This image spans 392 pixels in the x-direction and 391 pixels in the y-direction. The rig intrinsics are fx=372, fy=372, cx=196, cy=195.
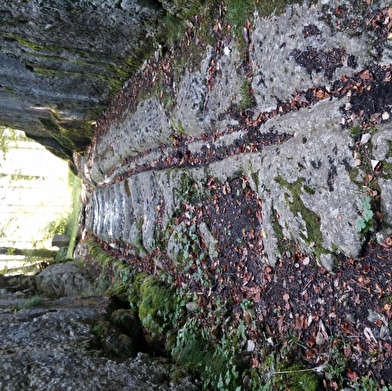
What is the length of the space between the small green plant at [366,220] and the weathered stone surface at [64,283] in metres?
6.35

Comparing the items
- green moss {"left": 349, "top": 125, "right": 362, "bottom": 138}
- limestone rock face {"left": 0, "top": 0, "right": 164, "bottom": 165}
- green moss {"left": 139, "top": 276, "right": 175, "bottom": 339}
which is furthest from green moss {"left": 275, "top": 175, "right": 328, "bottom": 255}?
limestone rock face {"left": 0, "top": 0, "right": 164, "bottom": 165}

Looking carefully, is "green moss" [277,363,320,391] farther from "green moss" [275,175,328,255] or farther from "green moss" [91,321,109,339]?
"green moss" [91,321,109,339]

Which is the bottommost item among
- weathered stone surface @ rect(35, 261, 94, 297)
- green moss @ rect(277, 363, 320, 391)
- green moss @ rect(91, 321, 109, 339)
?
weathered stone surface @ rect(35, 261, 94, 297)

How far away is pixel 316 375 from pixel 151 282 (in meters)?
3.16

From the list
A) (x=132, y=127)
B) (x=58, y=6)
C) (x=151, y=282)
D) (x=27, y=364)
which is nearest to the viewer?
(x=27, y=364)

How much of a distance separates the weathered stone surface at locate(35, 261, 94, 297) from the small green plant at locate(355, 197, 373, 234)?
6.35 m

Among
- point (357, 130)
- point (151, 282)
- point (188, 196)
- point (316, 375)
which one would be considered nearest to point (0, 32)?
point (188, 196)

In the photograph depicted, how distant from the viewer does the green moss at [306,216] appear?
3.29 metres

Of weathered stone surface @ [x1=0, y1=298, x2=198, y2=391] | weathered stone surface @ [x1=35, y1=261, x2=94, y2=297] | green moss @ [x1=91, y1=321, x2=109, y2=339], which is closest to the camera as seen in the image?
weathered stone surface @ [x1=0, y1=298, x2=198, y2=391]

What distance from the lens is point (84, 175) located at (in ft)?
39.2

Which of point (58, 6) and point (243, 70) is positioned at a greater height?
point (58, 6)

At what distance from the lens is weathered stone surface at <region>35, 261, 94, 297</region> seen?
8188 millimetres

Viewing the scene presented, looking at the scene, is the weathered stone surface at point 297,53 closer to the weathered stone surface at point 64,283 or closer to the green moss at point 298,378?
the green moss at point 298,378

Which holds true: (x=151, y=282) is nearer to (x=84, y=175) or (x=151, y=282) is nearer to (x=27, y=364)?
(x=27, y=364)
